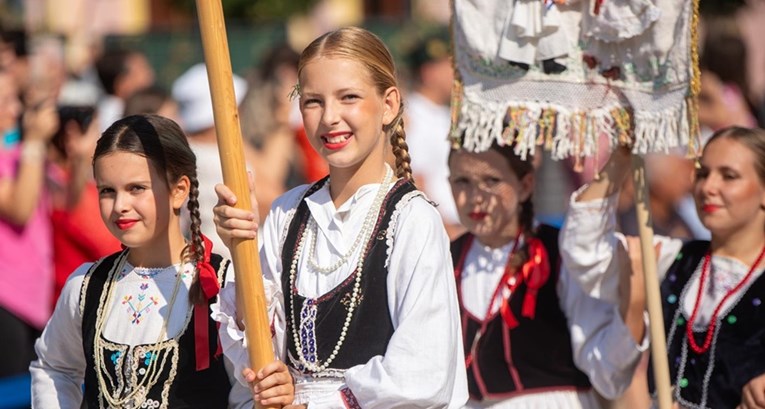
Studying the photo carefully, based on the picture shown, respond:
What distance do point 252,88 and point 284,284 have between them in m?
4.22

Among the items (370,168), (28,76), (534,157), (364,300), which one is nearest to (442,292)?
(364,300)

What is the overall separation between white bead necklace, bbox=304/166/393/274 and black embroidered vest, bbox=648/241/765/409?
4.53ft

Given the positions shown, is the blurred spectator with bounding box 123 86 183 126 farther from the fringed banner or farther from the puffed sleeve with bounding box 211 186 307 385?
the puffed sleeve with bounding box 211 186 307 385

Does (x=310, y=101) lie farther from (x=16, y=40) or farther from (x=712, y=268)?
(x=16, y=40)

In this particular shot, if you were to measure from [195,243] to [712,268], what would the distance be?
5.79ft

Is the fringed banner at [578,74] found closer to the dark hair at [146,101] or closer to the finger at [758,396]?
the finger at [758,396]

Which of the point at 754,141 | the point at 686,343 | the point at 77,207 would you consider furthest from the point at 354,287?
the point at 77,207

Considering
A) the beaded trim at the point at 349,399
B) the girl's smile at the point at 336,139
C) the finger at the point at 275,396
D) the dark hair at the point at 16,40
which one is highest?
the dark hair at the point at 16,40

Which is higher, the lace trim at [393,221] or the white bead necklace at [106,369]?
the lace trim at [393,221]

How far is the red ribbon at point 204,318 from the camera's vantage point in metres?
3.55

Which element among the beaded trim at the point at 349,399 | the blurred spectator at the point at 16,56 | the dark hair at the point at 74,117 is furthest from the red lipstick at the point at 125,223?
the blurred spectator at the point at 16,56

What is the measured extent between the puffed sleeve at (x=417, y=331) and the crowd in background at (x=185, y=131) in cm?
128

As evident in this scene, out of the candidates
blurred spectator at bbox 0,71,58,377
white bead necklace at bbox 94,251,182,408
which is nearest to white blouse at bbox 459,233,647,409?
white bead necklace at bbox 94,251,182,408

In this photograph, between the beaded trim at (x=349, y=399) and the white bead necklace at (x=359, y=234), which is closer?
the beaded trim at (x=349, y=399)
